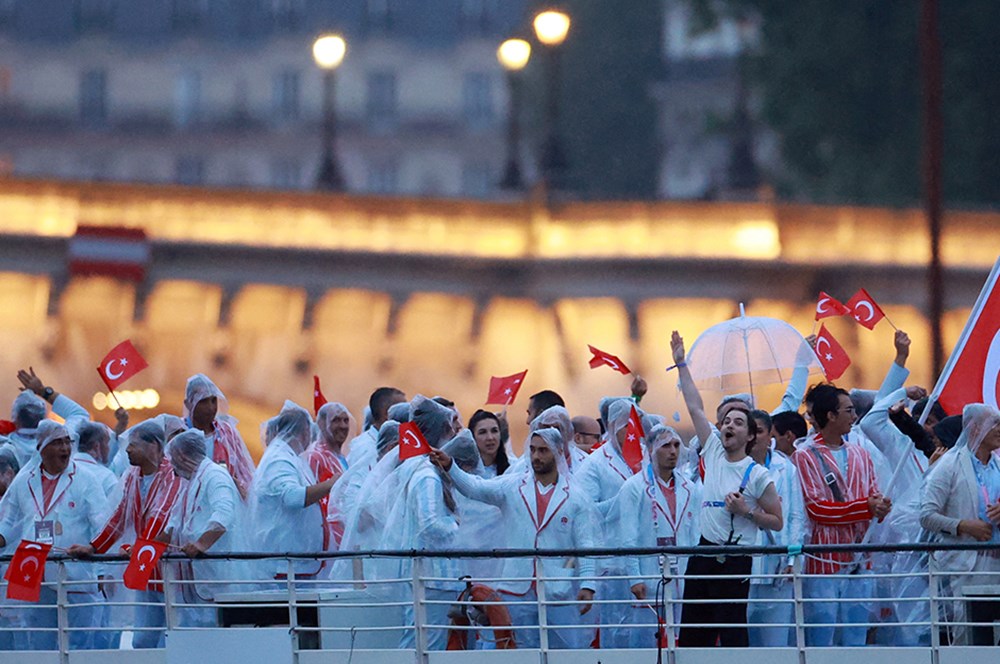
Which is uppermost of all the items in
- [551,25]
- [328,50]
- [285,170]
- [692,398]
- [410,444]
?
[285,170]

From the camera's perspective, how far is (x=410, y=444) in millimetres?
12789

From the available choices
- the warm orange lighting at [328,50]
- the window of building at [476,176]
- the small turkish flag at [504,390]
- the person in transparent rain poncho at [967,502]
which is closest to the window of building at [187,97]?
the window of building at [476,176]

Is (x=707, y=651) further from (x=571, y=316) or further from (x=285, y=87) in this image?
(x=285, y=87)

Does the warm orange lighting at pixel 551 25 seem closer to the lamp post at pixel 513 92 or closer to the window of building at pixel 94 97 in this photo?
the lamp post at pixel 513 92

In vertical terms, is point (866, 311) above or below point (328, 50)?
below

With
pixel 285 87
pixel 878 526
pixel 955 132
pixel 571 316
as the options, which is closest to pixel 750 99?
pixel 955 132

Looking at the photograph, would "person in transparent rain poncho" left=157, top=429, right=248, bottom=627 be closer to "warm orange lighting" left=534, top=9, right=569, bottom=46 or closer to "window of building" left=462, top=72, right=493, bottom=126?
"warm orange lighting" left=534, top=9, right=569, bottom=46

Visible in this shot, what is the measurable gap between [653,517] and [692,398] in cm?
68

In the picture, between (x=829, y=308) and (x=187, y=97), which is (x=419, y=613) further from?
(x=187, y=97)

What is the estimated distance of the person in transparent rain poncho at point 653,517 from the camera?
13109mm

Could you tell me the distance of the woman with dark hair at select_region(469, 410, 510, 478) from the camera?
545 inches

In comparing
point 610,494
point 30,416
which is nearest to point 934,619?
point 610,494

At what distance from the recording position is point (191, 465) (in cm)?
1340

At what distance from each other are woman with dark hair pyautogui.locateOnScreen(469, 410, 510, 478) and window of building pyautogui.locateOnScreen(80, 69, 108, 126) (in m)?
63.7
